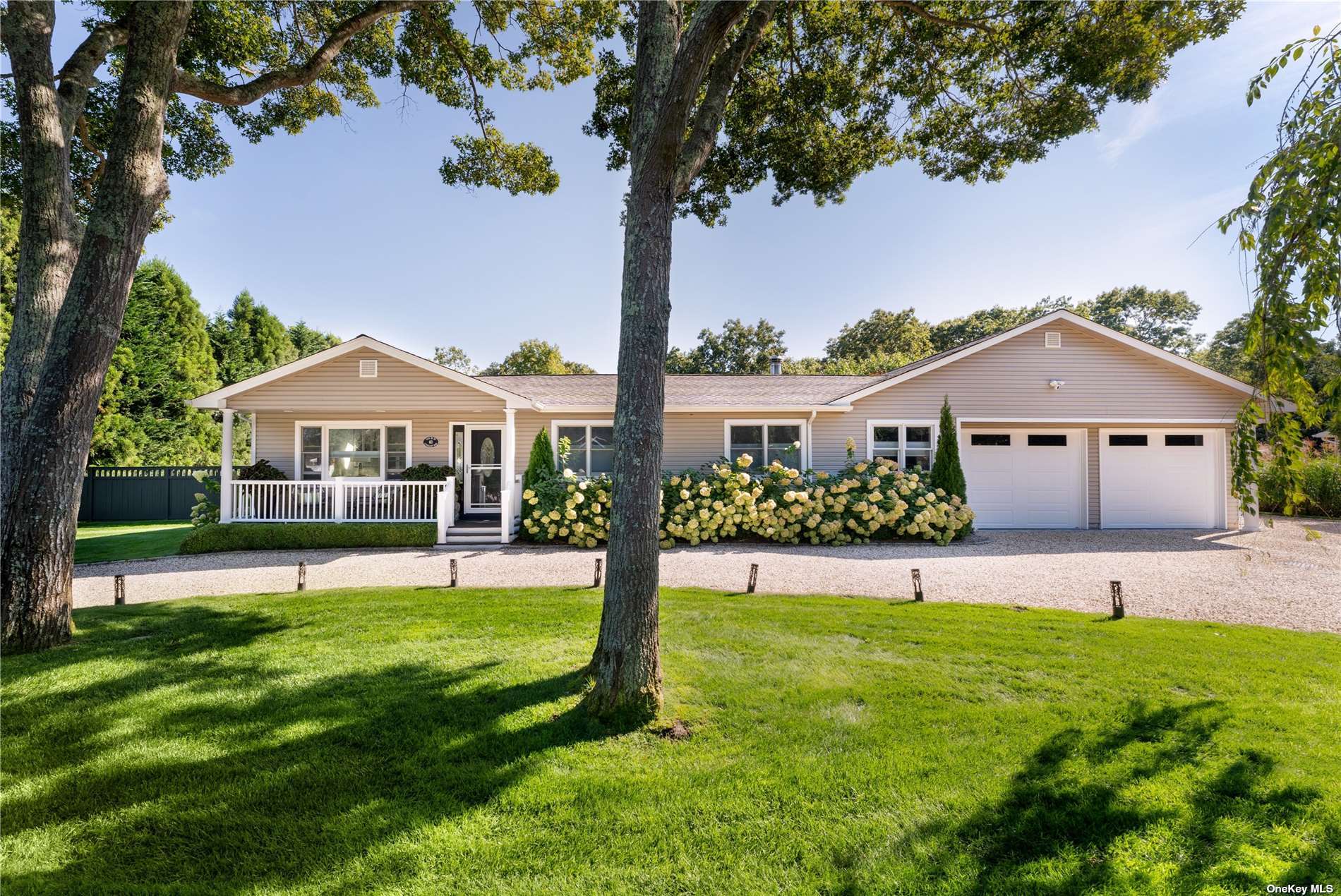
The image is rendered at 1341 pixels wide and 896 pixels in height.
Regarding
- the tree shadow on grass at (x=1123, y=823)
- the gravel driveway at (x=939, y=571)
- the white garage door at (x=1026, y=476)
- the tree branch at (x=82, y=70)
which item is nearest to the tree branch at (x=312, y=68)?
the tree branch at (x=82, y=70)

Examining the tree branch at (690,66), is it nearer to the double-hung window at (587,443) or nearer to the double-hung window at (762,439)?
the double-hung window at (587,443)

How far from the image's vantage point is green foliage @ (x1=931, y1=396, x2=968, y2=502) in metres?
11.6

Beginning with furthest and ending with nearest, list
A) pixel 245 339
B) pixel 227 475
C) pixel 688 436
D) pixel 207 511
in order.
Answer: pixel 245 339, pixel 688 436, pixel 207 511, pixel 227 475

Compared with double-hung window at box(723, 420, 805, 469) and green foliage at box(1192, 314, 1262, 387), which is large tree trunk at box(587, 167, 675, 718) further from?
green foliage at box(1192, 314, 1262, 387)

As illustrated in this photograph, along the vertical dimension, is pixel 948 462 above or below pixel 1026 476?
above

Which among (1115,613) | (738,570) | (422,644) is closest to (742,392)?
(738,570)

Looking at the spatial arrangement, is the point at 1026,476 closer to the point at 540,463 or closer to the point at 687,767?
the point at 540,463

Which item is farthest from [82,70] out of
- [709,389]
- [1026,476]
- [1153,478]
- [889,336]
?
[889,336]

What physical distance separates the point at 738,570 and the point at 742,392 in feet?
20.3

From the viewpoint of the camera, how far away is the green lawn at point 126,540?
31.4 ft

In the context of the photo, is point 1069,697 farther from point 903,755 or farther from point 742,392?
point 742,392

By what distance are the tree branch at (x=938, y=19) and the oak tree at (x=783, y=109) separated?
0.03 m

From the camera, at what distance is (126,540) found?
1120 centimetres

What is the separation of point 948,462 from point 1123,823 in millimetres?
10269
